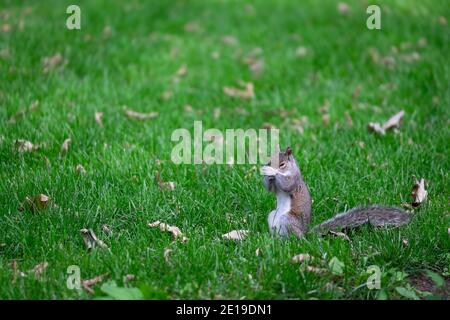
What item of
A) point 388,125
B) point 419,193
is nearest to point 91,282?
point 419,193

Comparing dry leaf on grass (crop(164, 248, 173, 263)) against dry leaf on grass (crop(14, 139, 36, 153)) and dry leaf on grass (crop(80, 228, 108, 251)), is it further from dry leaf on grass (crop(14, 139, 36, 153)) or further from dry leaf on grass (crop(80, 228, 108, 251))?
dry leaf on grass (crop(14, 139, 36, 153))

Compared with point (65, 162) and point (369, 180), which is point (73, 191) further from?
point (369, 180)

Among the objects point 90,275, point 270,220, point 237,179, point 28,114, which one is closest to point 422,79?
point 237,179

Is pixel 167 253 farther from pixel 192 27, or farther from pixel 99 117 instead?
pixel 192 27

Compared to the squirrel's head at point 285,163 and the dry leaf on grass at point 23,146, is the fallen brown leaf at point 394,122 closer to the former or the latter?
the squirrel's head at point 285,163

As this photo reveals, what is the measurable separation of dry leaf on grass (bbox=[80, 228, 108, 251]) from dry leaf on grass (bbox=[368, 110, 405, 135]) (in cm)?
242

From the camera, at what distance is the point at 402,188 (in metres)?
4.11

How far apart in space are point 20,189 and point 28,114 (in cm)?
130

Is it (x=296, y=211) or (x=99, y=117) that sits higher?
(x=99, y=117)

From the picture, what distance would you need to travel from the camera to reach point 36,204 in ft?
12.3

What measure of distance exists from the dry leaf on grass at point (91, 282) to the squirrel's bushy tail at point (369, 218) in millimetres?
1146

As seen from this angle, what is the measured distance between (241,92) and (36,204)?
8.84ft

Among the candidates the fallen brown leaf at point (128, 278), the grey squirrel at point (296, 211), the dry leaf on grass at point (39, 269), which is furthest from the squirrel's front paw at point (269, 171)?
the dry leaf on grass at point (39, 269)
